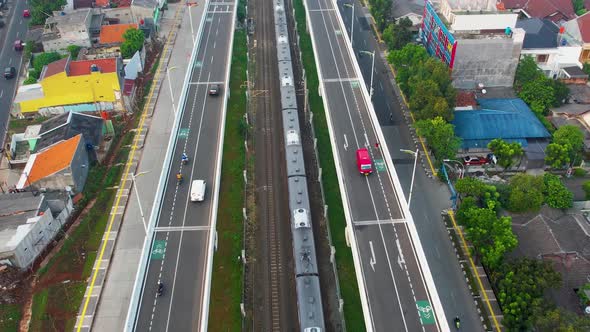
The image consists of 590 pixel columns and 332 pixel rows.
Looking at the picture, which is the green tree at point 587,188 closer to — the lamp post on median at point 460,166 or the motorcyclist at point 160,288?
the lamp post on median at point 460,166

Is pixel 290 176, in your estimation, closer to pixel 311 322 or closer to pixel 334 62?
pixel 311 322

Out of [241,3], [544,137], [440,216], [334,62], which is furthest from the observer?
→ [241,3]

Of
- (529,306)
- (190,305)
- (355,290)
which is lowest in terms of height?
(355,290)

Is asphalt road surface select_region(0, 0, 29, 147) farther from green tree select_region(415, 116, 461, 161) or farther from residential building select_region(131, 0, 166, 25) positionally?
green tree select_region(415, 116, 461, 161)

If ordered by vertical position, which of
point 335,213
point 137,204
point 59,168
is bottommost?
point 335,213

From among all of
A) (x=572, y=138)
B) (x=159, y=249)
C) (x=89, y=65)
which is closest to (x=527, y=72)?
(x=572, y=138)

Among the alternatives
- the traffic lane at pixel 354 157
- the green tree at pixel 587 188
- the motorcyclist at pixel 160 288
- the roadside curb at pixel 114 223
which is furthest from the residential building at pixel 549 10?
the motorcyclist at pixel 160 288

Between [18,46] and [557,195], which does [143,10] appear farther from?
[557,195]

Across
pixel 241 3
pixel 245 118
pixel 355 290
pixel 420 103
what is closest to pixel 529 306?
pixel 355 290
